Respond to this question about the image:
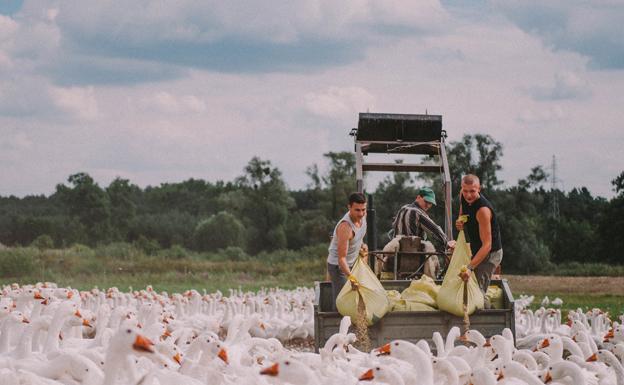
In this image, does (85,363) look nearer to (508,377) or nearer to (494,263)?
(508,377)

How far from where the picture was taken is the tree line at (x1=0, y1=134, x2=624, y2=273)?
4097cm

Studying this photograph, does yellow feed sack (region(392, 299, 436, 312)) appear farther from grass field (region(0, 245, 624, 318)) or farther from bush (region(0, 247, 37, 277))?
bush (region(0, 247, 37, 277))

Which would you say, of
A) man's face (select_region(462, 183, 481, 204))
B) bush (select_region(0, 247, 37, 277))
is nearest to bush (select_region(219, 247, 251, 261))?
bush (select_region(0, 247, 37, 277))

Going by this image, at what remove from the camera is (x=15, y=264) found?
33.9m

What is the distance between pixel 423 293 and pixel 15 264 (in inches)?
1122

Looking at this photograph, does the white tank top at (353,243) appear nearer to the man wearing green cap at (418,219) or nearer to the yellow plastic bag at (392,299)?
the yellow plastic bag at (392,299)

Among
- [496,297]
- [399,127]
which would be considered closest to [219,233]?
[399,127]

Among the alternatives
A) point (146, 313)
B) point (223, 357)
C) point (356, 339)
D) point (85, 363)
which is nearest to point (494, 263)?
point (356, 339)

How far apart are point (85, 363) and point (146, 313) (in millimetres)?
5950

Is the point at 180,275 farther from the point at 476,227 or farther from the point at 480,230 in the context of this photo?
the point at 480,230

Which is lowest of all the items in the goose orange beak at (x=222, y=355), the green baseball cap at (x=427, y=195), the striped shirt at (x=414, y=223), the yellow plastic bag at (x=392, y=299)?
the goose orange beak at (x=222, y=355)

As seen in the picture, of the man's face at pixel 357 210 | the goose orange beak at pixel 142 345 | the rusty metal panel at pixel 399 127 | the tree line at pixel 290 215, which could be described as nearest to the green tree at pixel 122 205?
the tree line at pixel 290 215

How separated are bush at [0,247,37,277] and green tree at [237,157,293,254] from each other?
786 inches

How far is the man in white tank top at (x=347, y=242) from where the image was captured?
838 cm
